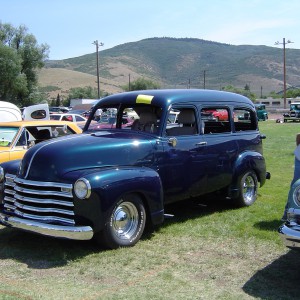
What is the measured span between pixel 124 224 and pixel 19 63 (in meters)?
46.8

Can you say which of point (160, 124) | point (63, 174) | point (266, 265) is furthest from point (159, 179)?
point (266, 265)

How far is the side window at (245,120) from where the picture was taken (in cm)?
816

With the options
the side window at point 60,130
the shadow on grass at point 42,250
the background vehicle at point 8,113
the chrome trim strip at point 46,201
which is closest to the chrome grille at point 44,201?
the chrome trim strip at point 46,201

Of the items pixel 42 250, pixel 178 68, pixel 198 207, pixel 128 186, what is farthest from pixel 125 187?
pixel 178 68

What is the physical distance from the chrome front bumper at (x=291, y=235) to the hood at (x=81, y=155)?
2.14 metres

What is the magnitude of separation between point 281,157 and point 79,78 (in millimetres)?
121598

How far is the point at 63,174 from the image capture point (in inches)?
207

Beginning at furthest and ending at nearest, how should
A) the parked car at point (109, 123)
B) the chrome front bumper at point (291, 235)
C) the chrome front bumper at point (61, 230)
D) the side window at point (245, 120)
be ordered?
the side window at point (245, 120) → the parked car at point (109, 123) → the chrome front bumper at point (61, 230) → the chrome front bumper at point (291, 235)

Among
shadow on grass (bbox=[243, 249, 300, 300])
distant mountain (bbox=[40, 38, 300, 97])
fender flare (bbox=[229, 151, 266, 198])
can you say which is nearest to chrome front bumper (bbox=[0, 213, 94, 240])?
shadow on grass (bbox=[243, 249, 300, 300])

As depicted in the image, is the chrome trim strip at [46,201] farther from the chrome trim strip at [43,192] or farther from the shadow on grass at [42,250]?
the shadow on grass at [42,250]

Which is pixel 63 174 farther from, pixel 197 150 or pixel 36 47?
pixel 36 47

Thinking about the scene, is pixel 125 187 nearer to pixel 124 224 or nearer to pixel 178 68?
pixel 124 224

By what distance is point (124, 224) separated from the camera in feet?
18.5

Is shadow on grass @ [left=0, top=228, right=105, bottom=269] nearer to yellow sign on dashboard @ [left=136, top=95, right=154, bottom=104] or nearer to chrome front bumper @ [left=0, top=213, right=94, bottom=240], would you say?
chrome front bumper @ [left=0, top=213, right=94, bottom=240]
